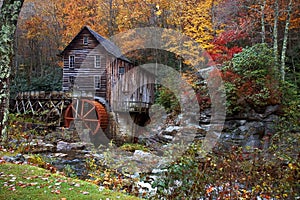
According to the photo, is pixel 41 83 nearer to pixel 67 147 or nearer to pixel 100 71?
pixel 100 71

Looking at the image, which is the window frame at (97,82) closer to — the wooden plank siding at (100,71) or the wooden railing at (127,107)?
the wooden plank siding at (100,71)

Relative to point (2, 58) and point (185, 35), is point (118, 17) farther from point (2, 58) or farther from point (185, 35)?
point (2, 58)

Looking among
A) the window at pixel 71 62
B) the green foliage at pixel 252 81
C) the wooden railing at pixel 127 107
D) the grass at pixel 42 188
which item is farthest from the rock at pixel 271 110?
the window at pixel 71 62

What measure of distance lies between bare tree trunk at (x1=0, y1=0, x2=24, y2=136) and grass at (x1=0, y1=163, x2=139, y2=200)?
1539 millimetres

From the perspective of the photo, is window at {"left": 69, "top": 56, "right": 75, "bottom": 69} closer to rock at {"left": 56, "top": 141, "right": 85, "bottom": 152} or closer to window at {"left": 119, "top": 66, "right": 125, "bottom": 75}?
window at {"left": 119, "top": 66, "right": 125, "bottom": 75}

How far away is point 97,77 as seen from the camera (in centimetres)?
1844

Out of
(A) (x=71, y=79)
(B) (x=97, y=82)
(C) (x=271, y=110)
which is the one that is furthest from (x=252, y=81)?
(A) (x=71, y=79)

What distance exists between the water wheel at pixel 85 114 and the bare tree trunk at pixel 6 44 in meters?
11.4

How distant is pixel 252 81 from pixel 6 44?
9.26 metres

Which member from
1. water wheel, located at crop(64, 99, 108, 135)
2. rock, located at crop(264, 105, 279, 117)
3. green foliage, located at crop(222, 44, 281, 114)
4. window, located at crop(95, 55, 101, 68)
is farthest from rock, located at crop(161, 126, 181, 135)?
window, located at crop(95, 55, 101, 68)

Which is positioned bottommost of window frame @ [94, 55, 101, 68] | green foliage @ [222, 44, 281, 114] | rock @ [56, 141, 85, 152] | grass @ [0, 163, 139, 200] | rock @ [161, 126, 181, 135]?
rock @ [56, 141, 85, 152]

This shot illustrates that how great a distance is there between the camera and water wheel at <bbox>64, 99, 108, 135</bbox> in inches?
667

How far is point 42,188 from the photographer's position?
12.0 ft

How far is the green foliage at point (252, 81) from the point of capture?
10430 millimetres
